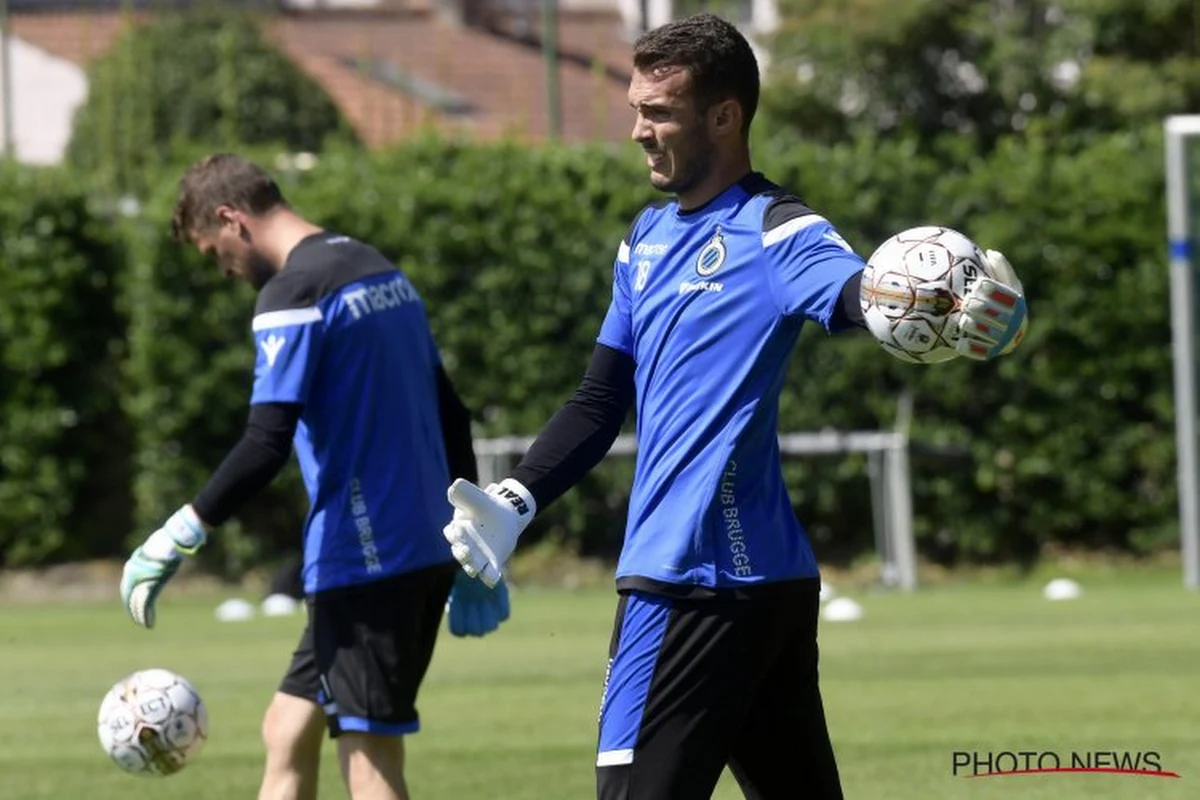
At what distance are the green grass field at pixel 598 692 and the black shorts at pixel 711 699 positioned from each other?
12 cm

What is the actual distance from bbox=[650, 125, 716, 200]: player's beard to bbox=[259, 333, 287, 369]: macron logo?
1915 millimetres

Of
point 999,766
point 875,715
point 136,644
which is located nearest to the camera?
point 999,766

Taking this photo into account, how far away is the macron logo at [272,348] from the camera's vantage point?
715 centimetres

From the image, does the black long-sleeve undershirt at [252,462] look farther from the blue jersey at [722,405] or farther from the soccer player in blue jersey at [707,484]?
the blue jersey at [722,405]

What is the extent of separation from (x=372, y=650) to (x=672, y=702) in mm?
1971

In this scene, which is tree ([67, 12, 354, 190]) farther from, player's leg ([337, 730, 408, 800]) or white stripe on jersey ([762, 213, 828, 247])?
white stripe on jersey ([762, 213, 828, 247])

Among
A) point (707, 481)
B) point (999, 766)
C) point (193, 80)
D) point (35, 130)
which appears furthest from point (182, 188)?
point (35, 130)

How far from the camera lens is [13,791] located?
9883 mm

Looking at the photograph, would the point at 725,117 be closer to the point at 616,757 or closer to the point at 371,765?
the point at 616,757

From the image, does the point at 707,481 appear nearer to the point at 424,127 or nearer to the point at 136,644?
the point at 136,644

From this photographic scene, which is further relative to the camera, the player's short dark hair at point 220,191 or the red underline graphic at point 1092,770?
the red underline graphic at point 1092,770

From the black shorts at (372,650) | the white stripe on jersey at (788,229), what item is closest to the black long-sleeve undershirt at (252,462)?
the black shorts at (372,650)

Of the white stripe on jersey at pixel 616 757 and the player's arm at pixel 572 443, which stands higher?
the player's arm at pixel 572 443

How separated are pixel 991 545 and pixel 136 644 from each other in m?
7.98
